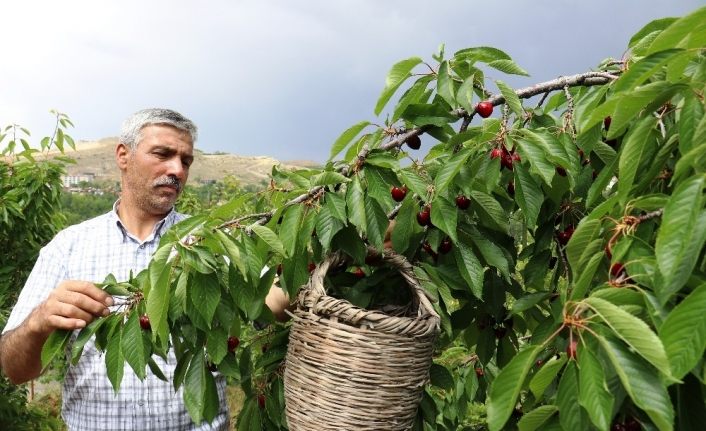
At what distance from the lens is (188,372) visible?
1635mm

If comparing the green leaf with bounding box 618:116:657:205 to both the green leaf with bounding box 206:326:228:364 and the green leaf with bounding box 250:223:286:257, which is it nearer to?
the green leaf with bounding box 250:223:286:257

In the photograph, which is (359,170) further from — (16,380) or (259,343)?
(16,380)

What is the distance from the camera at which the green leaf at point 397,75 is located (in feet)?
5.45

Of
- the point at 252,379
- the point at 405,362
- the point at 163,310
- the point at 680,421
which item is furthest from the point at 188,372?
the point at 680,421

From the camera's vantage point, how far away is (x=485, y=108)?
1.68 m

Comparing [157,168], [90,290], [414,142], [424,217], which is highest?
[157,168]

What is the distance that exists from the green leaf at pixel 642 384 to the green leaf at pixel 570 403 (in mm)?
98

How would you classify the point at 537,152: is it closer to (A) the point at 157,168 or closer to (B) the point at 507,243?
(B) the point at 507,243

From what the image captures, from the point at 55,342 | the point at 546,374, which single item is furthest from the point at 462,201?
the point at 55,342

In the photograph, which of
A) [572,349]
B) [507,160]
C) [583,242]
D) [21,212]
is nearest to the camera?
[572,349]

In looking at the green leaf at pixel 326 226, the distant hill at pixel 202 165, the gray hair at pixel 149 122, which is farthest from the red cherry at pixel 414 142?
the distant hill at pixel 202 165

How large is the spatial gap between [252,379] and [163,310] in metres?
0.71

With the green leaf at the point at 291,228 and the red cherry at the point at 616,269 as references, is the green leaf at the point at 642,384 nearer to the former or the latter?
the red cherry at the point at 616,269

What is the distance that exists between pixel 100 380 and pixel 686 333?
214cm
